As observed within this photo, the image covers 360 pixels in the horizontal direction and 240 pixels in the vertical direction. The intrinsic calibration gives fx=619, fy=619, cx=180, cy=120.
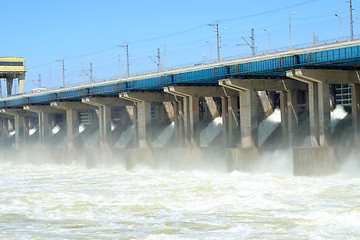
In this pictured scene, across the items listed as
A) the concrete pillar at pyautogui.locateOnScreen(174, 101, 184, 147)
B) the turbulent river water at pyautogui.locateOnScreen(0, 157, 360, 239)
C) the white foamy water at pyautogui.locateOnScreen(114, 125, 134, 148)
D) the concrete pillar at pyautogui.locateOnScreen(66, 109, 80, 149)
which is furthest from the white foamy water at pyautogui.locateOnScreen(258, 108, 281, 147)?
the concrete pillar at pyautogui.locateOnScreen(66, 109, 80, 149)

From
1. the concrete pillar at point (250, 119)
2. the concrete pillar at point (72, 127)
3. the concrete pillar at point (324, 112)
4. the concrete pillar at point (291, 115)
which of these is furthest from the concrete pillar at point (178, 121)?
the concrete pillar at point (324, 112)

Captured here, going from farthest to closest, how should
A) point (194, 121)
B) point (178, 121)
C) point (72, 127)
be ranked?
1. point (72, 127)
2. point (178, 121)
3. point (194, 121)

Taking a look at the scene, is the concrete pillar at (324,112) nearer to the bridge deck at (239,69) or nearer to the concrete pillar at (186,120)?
the bridge deck at (239,69)

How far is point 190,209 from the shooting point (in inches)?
1300

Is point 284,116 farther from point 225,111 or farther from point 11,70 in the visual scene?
point 11,70

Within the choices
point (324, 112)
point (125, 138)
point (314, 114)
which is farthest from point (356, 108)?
point (125, 138)

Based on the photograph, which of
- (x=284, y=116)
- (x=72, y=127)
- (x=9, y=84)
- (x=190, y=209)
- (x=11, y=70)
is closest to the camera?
(x=190, y=209)

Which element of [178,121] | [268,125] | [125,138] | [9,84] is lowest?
[125,138]

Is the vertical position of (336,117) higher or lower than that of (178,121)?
lower

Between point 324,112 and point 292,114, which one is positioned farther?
point 292,114

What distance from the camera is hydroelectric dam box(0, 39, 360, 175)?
4991 centimetres

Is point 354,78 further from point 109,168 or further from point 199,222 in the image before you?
point 109,168

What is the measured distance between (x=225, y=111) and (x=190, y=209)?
3571cm

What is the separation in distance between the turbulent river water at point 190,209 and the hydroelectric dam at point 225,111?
17.3ft
